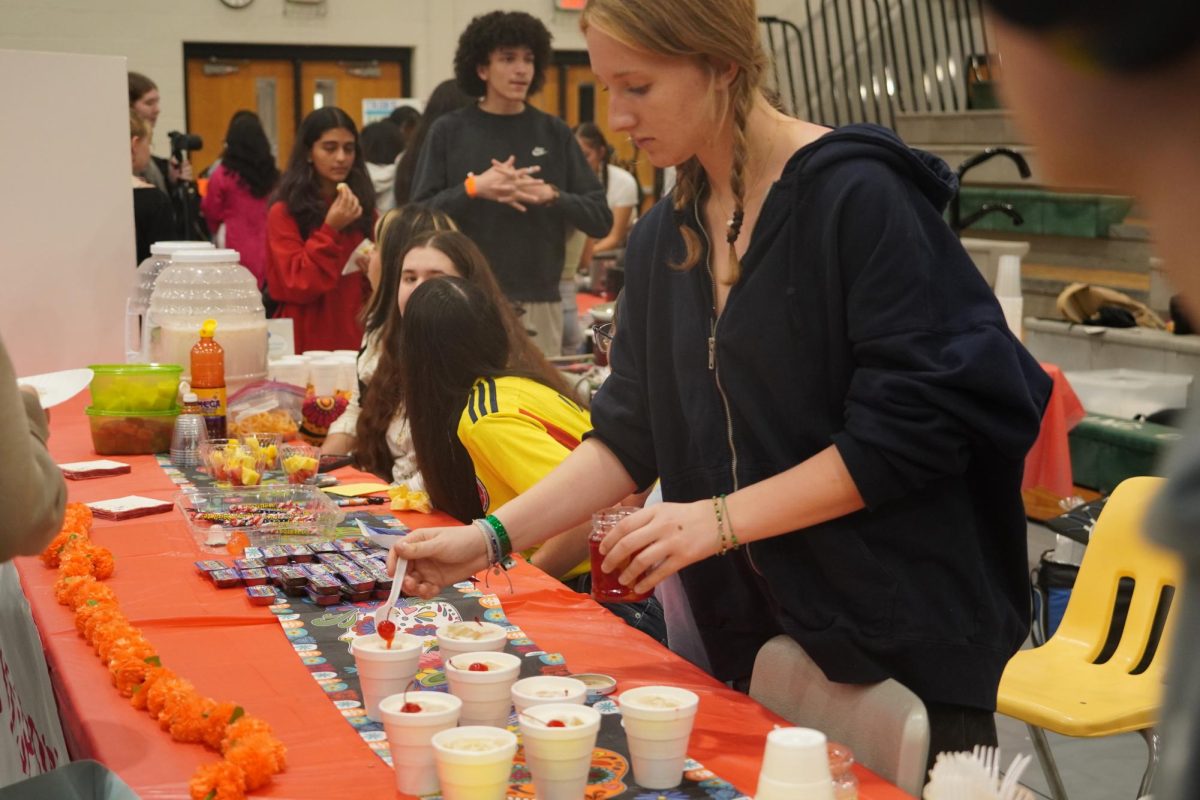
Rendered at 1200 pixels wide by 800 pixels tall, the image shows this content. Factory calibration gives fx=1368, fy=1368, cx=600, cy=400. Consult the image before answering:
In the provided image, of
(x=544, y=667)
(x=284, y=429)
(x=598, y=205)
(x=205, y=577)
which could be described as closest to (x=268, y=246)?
(x=598, y=205)

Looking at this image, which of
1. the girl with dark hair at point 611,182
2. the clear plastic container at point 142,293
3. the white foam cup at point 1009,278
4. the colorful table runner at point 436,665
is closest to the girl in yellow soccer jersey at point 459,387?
the colorful table runner at point 436,665

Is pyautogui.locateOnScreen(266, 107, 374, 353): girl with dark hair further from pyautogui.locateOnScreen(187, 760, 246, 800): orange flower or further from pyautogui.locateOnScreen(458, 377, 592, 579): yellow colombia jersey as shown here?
pyautogui.locateOnScreen(187, 760, 246, 800): orange flower

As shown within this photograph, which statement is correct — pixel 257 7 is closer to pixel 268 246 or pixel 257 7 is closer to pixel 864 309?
pixel 268 246

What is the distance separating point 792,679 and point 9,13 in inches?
402

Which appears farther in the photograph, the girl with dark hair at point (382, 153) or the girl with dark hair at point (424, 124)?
the girl with dark hair at point (382, 153)

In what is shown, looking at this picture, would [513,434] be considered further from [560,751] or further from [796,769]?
[796,769]

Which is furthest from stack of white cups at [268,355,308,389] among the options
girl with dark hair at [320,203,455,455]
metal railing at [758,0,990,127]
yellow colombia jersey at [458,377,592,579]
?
metal railing at [758,0,990,127]

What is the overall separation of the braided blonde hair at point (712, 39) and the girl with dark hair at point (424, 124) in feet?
13.8

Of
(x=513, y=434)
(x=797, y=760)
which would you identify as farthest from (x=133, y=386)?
(x=797, y=760)

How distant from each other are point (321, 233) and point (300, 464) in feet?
7.71

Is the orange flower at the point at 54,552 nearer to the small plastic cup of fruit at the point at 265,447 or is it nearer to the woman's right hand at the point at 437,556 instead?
the small plastic cup of fruit at the point at 265,447

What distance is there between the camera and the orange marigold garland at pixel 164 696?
148 cm

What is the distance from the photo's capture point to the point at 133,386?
353 cm

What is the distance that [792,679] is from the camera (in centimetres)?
183
